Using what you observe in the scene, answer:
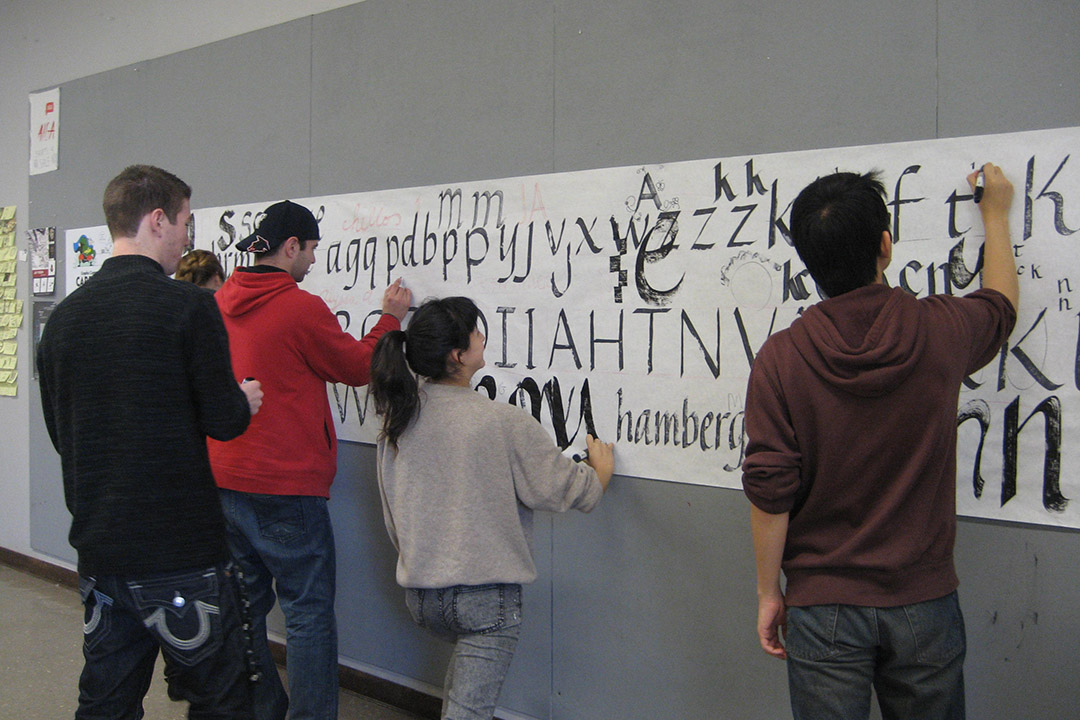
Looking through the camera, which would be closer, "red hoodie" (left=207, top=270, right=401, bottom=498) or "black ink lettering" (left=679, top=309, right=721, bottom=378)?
"black ink lettering" (left=679, top=309, right=721, bottom=378)

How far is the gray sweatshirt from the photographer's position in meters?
1.76

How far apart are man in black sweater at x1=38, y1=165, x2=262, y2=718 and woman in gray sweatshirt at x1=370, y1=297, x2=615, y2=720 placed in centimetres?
37

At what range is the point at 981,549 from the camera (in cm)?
169

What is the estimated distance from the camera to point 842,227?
4.24ft

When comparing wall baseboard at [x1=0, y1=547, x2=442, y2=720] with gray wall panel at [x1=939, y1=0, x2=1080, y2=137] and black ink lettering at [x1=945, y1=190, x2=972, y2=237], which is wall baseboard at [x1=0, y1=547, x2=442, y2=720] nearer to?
black ink lettering at [x1=945, y1=190, x2=972, y2=237]

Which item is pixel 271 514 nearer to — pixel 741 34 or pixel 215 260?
pixel 215 260

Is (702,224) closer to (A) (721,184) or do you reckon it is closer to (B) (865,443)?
(A) (721,184)

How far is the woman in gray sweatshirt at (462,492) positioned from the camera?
1.76m

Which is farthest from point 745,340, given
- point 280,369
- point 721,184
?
point 280,369

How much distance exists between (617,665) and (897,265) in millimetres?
1270

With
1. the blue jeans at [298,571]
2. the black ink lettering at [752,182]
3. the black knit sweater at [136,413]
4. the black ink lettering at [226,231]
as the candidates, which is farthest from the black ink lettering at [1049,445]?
the black ink lettering at [226,231]

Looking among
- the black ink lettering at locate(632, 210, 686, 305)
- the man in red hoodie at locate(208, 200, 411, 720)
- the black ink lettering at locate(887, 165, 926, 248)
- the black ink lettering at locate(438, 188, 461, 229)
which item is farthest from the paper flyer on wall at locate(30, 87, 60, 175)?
the black ink lettering at locate(887, 165, 926, 248)

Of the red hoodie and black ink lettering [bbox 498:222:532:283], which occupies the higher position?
black ink lettering [bbox 498:222:532:283]

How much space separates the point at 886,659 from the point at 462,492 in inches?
35.3
